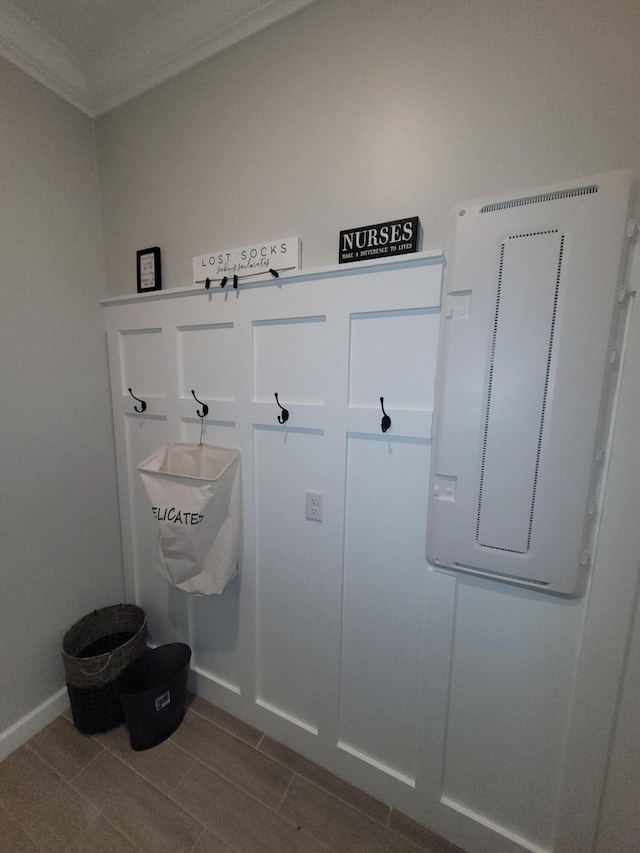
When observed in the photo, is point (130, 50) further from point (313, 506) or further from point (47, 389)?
point (313, 506)

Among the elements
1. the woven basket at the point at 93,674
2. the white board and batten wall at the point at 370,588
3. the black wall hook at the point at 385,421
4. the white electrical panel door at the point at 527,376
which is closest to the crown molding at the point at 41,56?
the white board and batten wall at the point at 370,588

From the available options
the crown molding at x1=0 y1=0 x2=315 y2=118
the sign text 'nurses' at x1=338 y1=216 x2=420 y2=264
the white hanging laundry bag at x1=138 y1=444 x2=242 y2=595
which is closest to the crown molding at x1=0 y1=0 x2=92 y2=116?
the crown molding at x1=0 y1=0 x2=315 y2=118

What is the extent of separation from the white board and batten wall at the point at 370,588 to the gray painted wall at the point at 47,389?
0.89 feet

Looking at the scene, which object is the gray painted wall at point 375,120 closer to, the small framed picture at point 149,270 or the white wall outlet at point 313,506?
the small framed picture at point 149,270

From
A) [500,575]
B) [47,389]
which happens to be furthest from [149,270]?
[500,575]

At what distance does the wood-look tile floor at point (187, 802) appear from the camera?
1.03m

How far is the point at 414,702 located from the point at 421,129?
1.77 m

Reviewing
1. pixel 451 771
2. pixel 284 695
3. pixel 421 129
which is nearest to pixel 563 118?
pixel 421 129

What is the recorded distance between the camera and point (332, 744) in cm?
120

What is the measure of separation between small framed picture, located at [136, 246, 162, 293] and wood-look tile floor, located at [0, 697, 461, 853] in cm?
193

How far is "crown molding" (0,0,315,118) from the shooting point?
41.1 inches

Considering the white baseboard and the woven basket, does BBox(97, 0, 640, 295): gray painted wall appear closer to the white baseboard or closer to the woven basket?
the woven basket

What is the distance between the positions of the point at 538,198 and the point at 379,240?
1.27 feet

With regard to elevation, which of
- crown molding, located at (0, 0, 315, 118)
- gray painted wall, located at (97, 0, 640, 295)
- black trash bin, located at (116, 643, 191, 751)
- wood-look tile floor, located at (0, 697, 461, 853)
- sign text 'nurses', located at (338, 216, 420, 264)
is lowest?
wood-look tile floor, located at (0, 697, 461, 853)
